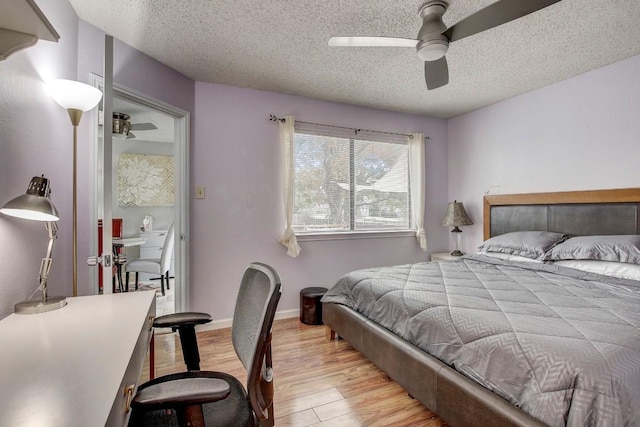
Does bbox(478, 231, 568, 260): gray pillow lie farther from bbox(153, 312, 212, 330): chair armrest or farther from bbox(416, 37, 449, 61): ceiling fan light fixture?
→ bbox(153, 312, 212, 330): chair armrest

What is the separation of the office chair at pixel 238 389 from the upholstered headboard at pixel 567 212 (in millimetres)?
2976

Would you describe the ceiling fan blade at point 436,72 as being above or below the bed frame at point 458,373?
above

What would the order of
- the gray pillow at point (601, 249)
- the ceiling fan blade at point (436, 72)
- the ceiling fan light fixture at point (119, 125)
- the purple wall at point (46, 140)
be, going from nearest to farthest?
1. the purple wall at point (46, 140)
2. the ceiling fan blade at point (436, 72)
3. the gray pillow at point (601, 249)
4. the ceiling fan light fixture at point (119, 125)

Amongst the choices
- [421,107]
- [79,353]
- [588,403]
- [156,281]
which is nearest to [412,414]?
[588,403]

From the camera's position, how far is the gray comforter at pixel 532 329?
3.62 feet

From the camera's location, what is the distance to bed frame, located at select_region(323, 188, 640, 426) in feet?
4.48

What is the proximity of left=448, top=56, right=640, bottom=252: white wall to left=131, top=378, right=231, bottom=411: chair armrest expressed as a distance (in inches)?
132

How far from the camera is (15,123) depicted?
1.32 meters

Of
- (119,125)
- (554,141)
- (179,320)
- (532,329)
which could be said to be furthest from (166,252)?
(554,141)

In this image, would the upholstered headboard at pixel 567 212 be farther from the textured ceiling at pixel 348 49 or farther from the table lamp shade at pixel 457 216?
the textured ceiling at pixel 348 49

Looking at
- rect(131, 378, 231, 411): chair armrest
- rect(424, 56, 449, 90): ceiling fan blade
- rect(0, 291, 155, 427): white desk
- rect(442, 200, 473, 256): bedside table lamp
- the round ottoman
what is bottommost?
the round ottoman

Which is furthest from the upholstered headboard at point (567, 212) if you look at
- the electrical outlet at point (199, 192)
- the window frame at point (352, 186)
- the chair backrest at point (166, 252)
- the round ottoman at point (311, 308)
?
the chair backrest at point (166, 252)

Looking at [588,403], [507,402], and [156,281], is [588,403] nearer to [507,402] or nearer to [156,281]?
[507,402]

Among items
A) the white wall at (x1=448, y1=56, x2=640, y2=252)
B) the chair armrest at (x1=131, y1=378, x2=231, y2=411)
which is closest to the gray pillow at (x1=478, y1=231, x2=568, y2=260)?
the white wall at (x1=448, y1=56, x2=640, y2=252)
